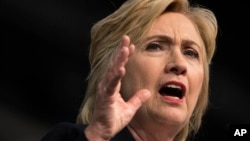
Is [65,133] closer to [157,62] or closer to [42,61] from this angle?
[157,62]

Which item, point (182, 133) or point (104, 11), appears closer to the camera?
point (182, 133)

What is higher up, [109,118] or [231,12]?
[109,118]

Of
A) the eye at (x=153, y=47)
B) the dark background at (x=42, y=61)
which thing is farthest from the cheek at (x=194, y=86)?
the dark background at (x=42, y=61)

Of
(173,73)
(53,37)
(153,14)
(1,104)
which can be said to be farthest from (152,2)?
(1,104)

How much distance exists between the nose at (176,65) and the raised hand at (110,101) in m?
0.29

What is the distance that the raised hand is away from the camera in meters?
1.10

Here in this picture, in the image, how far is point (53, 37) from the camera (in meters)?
1.89

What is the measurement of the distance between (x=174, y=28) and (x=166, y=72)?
0.13 metres

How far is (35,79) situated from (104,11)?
0.99 ft

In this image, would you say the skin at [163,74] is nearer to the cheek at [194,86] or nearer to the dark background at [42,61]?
the cheek at [194,86]

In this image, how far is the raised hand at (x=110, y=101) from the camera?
1100 millimetres

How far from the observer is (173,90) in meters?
1.42

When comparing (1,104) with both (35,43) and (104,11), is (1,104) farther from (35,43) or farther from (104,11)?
(104,11)

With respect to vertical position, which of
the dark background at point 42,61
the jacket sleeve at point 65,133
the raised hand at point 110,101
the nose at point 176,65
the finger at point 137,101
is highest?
the raised hand at point 110,101
